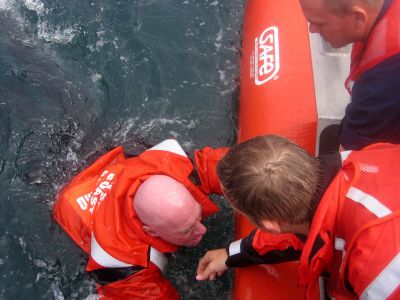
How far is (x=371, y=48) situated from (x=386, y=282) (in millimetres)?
1005

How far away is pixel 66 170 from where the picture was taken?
3.37 metres

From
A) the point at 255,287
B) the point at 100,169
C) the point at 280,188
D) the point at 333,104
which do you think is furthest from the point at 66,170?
the point at 280,188

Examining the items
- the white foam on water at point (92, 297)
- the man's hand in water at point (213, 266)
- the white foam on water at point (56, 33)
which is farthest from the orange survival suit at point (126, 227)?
the white foam on water at point (56, 33)

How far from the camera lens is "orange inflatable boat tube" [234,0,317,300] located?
7.61 feet

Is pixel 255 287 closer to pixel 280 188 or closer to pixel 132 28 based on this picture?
pixel 280 188

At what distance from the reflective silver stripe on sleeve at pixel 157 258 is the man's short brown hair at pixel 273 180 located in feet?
3.47

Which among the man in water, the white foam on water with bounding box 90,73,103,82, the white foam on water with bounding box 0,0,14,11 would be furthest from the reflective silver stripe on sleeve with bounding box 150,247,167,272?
the white foam on water with bounding box 0,0,14,11

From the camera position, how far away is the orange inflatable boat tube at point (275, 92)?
2.32 meters

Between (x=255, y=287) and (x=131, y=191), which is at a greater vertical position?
(x=131, y=191)

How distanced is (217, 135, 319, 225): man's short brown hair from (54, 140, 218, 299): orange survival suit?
3.07 ft

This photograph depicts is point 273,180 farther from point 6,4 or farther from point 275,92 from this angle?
point 6,4

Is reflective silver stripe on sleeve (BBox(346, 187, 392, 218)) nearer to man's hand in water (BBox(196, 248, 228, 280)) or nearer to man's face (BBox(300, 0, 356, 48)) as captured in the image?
man's face (BBox(300, 0, 356, 48))

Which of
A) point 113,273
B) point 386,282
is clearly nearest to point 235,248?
point 113,273

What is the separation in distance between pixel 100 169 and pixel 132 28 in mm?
1751
